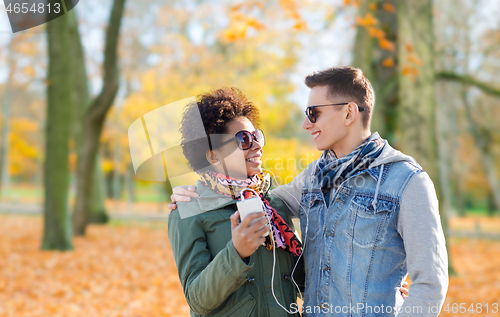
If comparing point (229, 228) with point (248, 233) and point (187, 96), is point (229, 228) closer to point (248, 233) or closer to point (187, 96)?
point (248, 233)

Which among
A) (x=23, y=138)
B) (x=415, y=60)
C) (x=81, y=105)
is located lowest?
(x=415, y=60)

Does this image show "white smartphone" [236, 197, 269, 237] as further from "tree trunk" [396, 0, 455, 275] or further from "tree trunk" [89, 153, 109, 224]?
"tree trunk" [89, 153, 109, 224]

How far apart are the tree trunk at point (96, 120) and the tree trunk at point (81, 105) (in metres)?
0.60

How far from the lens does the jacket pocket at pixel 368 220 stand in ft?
6.40

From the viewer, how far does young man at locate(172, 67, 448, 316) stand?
5.96 ft

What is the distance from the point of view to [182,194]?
7.06 feet

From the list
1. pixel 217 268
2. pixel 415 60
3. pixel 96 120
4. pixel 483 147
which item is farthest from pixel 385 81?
pixel 483 147

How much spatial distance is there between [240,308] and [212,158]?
796 millimetres

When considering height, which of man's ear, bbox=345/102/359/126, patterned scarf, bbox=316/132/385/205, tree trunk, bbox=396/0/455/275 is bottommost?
patterned scarf, bbox=316/132/385/205

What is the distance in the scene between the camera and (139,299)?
571 centimetres

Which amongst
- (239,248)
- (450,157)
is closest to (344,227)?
(239,248)

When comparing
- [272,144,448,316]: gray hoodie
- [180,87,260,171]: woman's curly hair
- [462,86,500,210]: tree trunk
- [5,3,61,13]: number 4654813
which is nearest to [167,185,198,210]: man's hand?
[180,87,260,171]: woman's curly hair

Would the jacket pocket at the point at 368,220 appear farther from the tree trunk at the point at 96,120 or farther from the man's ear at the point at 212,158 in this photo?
the tree trunk at the point at 96,120

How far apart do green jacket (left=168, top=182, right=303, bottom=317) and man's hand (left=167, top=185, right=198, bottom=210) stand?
29mm
